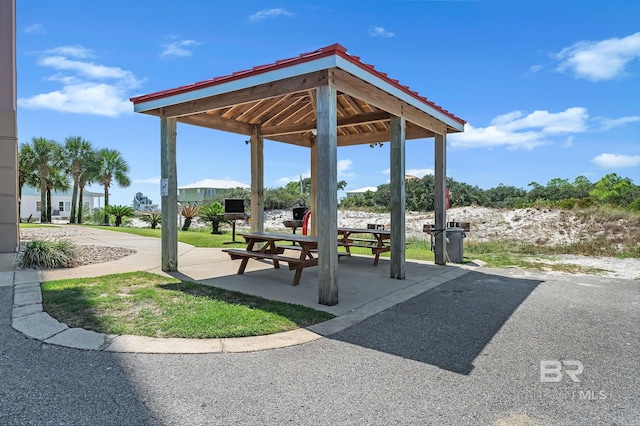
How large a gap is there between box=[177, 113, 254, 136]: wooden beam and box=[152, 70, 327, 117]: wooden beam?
461 mm

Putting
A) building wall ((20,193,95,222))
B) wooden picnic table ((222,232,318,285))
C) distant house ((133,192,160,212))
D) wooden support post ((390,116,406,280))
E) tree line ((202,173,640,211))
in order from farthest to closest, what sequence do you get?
building wall ((20,193,95,222))
distant house ((133,192,160,212))
tree line ((202,173,640,211))
wooden support post ((390,116,406,280))
wooden picnic table ((222,232,318,285))

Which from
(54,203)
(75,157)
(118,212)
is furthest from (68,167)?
(54,203)

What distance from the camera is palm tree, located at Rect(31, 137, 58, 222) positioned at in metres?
26.2

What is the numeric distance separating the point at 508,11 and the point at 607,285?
840 cm

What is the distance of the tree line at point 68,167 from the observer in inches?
1035

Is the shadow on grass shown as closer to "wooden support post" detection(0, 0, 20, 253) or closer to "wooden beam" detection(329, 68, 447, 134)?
"wooden beam" detection(329, 68, 447, 134)

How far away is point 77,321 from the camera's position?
13.0ft

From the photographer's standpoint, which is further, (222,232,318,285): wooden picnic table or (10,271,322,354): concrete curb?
(222,232,318,285): wooden picnic table

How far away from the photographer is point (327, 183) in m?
4.79

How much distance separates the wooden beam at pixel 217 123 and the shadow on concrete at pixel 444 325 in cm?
510

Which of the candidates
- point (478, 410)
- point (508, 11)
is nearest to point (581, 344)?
point (478, 410)

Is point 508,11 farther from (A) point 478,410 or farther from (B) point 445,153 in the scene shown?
(A) point 478,410

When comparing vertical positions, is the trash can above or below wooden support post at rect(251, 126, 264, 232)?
below

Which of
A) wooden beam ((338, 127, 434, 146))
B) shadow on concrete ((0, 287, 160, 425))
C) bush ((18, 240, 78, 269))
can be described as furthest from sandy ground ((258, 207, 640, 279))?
bush ((18, 240, 78, 269))
